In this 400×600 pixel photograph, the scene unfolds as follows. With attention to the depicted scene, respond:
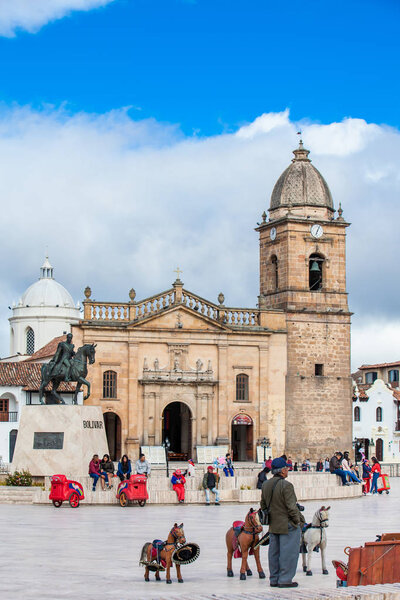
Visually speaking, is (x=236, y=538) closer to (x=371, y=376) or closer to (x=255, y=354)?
(x=255, y=354)

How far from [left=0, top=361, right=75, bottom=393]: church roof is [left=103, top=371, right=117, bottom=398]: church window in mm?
3111

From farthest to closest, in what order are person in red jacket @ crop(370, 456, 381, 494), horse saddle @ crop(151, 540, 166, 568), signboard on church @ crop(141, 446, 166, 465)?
signboard on church @ crop(141, 446, 166, 465), person in red jacket @ crop(370, 456, 381, 494), horse saddle @ crop(151, 540, 166, 568)

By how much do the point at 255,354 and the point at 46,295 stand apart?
29.0 m

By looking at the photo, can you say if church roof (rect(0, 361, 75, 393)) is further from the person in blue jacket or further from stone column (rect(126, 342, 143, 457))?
the person in blue jacket

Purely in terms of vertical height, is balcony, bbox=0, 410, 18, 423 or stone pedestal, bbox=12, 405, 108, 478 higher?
balcony, bbox=0, 410, 18, 423

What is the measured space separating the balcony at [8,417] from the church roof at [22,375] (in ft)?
4.94

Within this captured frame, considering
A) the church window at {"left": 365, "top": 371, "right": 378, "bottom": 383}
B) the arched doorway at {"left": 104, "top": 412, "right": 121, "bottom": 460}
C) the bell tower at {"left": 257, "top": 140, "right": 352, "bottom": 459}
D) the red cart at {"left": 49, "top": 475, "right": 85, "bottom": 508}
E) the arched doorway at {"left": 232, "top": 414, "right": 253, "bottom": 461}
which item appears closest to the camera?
the red cart at {"left": 49, "top": 475, "right": 85, "bottom": 508}

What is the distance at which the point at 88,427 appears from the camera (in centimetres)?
3020

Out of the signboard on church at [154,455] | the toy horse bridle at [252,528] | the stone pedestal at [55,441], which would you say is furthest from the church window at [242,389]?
the toy horse bridle at [252,528]

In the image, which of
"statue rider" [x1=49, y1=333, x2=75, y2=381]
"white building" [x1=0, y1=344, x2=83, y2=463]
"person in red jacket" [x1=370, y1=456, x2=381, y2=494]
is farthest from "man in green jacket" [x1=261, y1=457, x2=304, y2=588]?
"white building" [x1=0, y1=344, x2=83, y2=463]

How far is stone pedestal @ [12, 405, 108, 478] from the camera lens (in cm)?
2962

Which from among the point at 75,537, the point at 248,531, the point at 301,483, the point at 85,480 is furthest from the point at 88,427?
the point at 248,531

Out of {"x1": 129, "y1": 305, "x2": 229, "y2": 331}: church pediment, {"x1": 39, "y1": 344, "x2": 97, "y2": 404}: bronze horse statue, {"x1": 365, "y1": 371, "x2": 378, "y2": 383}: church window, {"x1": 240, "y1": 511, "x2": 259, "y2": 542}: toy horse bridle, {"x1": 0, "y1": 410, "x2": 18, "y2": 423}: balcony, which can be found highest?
{"x1": 129, "y1": 305, "x2": 229, "y2": 331}: church pediment

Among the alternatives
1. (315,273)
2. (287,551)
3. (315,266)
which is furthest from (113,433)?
(287,551)
